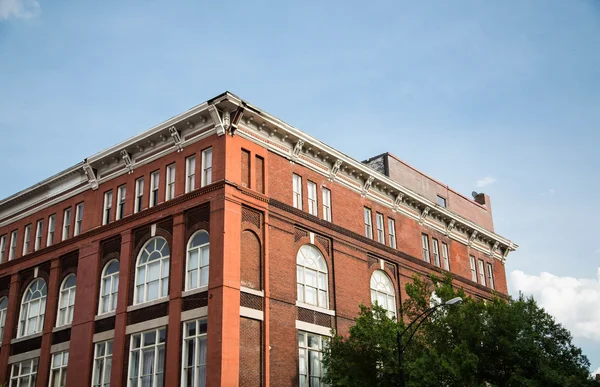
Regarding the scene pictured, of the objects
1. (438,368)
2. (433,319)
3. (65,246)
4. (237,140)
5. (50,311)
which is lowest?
(438,368)

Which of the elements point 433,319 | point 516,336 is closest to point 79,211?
point 433,319

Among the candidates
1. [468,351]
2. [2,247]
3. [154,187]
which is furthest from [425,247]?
[2,247]

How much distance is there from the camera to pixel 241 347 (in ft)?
96.3

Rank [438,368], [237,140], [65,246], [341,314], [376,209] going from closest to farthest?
[438,368] < [237,140] < [341,314] < [65,246] < [376,209]

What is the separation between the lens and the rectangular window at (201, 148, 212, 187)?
32.8 metres

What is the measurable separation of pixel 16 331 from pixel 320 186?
19696 millimetres

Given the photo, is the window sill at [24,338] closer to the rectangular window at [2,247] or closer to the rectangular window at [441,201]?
the rectangular window at [2,247]

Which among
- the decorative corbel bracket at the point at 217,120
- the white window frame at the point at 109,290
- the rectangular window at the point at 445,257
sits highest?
the decorative corbel bracket at the point at 217,120

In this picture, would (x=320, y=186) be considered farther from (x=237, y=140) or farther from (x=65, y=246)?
(x=65, y=246)

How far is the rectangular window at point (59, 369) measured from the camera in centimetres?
3544

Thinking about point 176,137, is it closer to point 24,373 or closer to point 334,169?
point 334,169

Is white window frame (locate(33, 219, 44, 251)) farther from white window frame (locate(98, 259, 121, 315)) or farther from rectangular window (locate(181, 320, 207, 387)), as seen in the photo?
rectangular window (locate(181, 320, 207, 387))

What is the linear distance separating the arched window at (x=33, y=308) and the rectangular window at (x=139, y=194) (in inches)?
338

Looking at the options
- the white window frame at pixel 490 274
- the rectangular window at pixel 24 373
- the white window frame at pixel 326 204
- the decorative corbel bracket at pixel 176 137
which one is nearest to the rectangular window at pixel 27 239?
the rectangular window at pixel 24 373
